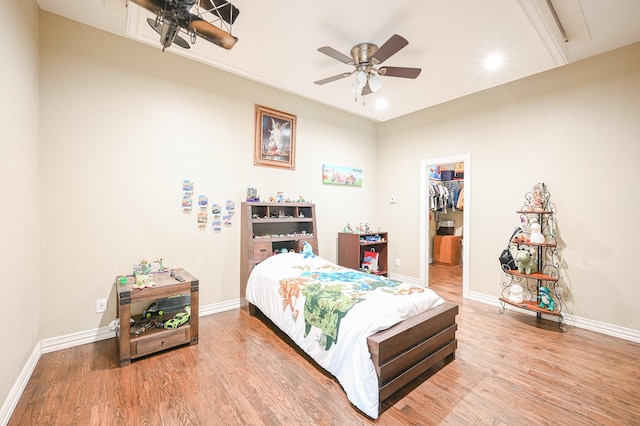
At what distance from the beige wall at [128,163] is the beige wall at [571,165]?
9.70 ft

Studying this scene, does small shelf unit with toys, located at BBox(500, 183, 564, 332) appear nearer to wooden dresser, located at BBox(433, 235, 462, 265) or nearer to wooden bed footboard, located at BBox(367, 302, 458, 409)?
wooden bed footboard, located at BBox(367, 302, 458, 409)

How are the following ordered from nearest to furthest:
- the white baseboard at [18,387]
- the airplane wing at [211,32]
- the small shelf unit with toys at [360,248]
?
the white baseboard at [18,387]
the airplane wing at [211,32]
the small shelf unit with toys at [360,248]

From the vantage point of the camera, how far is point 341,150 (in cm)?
482

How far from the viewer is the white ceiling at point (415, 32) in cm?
231

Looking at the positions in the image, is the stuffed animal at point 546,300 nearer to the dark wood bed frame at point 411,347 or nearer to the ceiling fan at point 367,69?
the dark wood bed frame at point 411,347

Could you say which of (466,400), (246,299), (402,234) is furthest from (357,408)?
(402,234)

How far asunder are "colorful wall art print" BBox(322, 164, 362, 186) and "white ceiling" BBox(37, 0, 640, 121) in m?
1.50

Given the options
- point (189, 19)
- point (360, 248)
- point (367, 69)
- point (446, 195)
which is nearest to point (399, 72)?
point (367, 69)

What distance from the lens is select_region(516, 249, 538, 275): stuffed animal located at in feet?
10.9

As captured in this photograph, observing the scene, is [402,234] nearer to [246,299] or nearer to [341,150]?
[341,150]

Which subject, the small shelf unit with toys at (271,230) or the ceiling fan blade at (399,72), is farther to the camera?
the small shelf unit with toys at (271,230)

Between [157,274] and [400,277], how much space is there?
12.8 ft

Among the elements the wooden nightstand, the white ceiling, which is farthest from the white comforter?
the white ceiling

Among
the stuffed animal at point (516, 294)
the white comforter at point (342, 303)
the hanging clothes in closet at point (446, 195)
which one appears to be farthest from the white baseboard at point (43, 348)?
the hanging clothes in closet at point (446, 195)
